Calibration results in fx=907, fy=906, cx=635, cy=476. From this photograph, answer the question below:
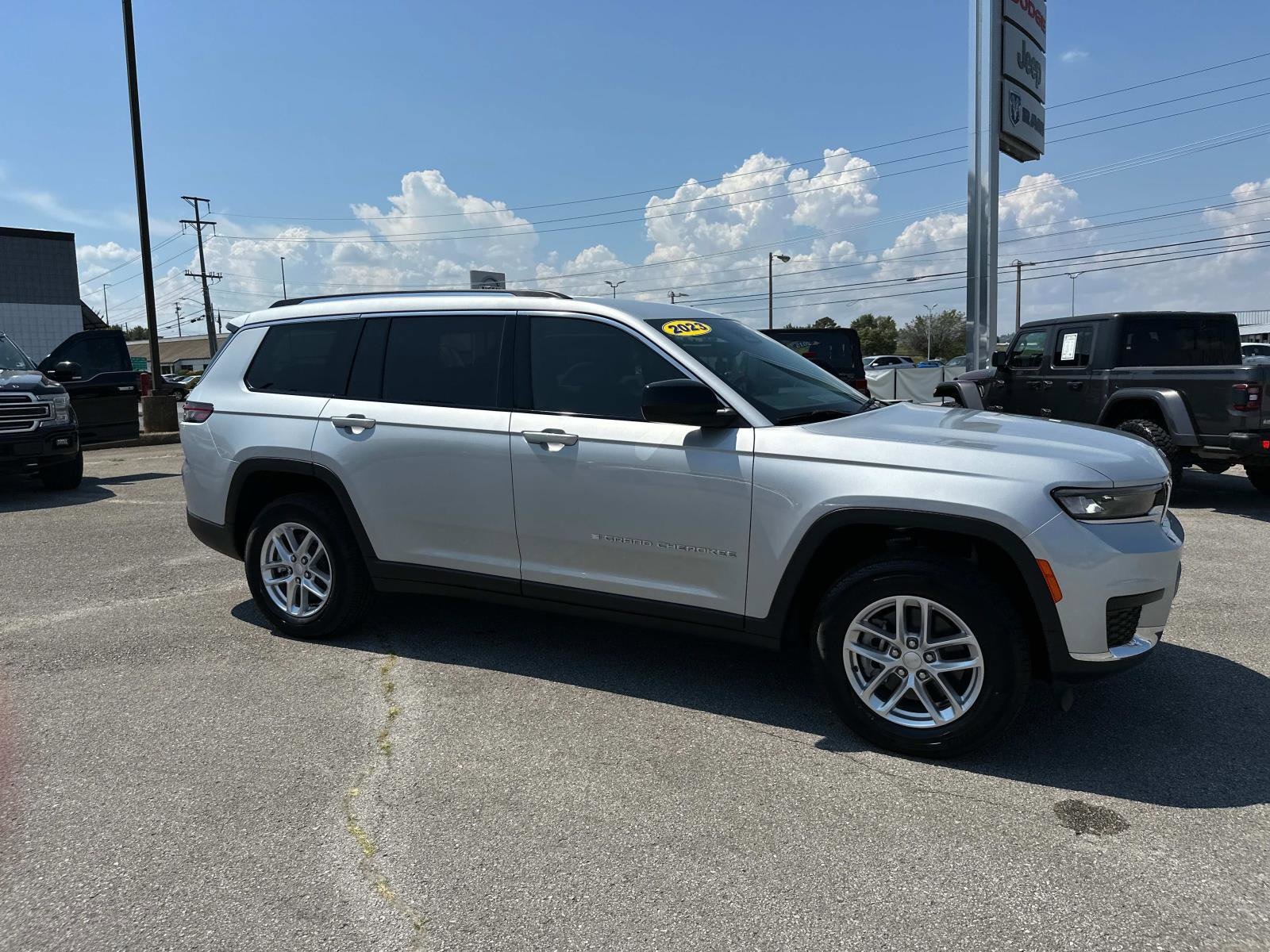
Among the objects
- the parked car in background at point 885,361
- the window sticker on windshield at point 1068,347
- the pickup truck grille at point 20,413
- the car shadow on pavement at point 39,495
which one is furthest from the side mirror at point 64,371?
the parked car in background at point 885,361

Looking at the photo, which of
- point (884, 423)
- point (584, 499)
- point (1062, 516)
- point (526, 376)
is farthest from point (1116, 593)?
point (526, 376)

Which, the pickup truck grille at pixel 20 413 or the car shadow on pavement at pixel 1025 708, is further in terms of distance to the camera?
the pickup truck grille at pixel 20 413

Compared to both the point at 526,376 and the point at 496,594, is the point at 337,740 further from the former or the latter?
the point at 526,376

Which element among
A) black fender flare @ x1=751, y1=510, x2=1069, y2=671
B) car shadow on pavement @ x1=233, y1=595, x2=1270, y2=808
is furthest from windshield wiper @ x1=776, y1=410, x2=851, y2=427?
car shadow on pavement @ x1=233, y1=595, x2=1270, y2=808

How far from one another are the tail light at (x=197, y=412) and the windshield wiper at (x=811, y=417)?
3371 millimetres

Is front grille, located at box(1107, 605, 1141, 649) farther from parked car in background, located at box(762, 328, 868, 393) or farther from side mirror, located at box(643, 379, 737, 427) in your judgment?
parked car in background, located at box(762, 328, 868, 393)

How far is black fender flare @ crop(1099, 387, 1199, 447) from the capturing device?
8.49 m

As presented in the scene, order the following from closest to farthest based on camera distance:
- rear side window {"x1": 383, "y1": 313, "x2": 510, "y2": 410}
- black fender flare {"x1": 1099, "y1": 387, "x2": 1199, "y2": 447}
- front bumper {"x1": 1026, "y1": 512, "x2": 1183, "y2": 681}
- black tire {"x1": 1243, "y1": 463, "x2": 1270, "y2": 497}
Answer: front bumper {"x1": 1026, "y1": 512, "x2": 1183, "y2": 681}, rear side window {"x1": 383, "y1": 313, "x2": 510, "y2": 410}, black fender flare {"x1": 1099, "y1": 387, "x2": 1199, "y2": 447}, black tire {"x1": 1243, "y1": 463, "x2": 1270, "y2": 497}

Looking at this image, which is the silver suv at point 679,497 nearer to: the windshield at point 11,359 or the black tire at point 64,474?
the black tire at point 64,474

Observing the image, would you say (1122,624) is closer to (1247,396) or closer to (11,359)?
(1247,396)

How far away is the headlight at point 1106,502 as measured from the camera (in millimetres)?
3266

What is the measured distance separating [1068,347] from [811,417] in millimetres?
7139

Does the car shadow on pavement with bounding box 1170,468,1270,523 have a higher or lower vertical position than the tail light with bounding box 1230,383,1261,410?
lower

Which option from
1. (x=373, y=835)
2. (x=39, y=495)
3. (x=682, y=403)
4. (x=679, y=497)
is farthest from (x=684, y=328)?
(x=39, y=495)
